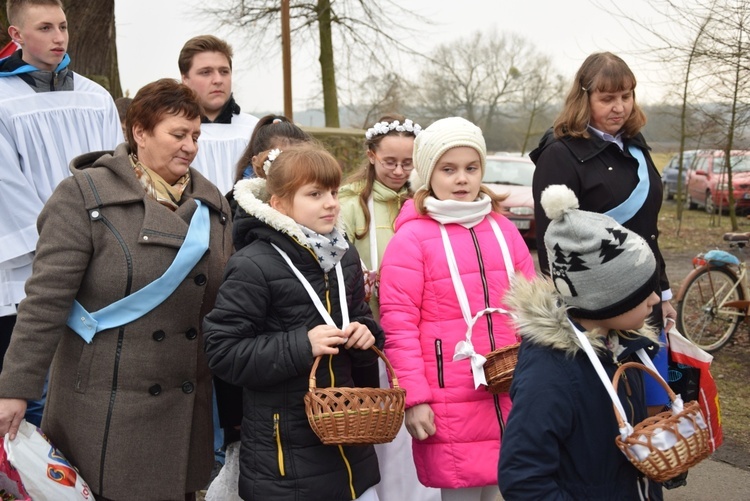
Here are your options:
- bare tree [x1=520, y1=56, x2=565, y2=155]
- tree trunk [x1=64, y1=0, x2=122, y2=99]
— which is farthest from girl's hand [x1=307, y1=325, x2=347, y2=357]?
bare tree [x1=520, y1=56, x2=565, y2=155]

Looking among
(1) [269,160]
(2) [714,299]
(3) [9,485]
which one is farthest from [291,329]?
(2) [714,299]

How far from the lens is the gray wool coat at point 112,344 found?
2.59 m

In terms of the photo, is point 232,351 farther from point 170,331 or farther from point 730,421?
point 730,421

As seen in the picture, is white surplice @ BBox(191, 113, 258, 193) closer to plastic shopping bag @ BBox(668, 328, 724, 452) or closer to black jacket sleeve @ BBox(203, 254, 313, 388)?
black jacket sleeve @ BBox(203, 254, 313, 388)

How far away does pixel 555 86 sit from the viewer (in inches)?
1630

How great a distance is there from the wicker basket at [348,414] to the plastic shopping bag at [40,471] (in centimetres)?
85

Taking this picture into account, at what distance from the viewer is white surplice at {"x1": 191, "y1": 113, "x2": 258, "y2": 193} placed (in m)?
4.39

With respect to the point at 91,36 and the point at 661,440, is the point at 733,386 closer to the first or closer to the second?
the point at 661,440

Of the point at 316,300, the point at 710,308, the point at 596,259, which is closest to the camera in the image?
the point at 596,259

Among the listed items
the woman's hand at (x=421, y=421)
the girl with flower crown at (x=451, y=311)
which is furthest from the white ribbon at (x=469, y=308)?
the woman's hand at (x=421, y=421)

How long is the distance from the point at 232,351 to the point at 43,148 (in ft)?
5.99

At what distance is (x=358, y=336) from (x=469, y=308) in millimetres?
546

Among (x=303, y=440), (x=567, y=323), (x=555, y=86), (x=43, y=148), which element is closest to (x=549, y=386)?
(x=567, y=323)

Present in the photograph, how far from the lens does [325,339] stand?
101 inches
